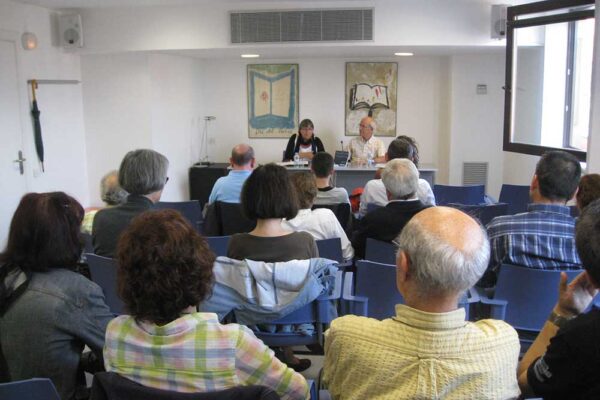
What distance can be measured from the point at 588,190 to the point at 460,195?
2227mm

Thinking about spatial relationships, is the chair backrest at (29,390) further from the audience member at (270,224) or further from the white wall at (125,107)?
the white wall at (125,107)

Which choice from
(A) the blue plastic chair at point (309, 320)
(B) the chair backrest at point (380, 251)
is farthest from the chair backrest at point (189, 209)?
(A) the blue plastic chair at point (309, 320)

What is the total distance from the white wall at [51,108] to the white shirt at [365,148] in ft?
11.8

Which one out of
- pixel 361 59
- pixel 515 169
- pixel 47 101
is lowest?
pixel 515 169

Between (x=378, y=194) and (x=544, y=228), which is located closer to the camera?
(x=544, y=228)

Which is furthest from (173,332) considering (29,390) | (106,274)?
(106,274)

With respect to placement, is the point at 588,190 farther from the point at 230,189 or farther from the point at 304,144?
the point at 304,144

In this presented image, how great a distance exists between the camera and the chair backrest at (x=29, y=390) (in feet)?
4.80

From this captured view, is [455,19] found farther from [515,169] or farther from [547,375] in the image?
[547,375]

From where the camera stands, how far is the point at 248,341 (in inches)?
60.2

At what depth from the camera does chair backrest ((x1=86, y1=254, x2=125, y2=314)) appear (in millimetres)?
2818

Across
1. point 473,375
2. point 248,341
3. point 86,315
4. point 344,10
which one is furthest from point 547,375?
point 344,10

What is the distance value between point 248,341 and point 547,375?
77cm

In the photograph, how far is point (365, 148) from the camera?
7.73 m
